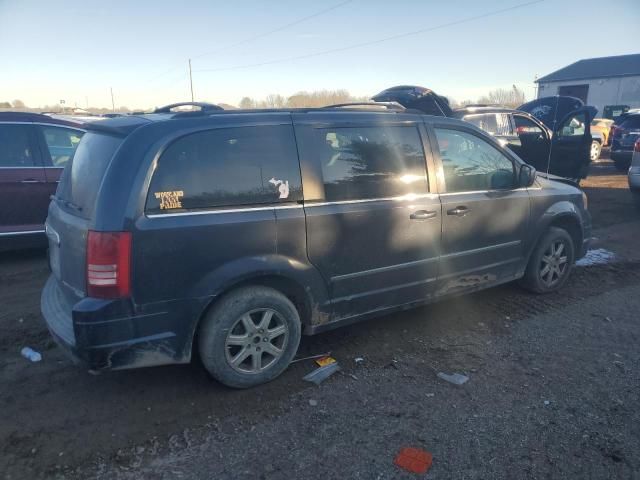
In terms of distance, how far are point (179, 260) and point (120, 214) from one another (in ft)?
1.39

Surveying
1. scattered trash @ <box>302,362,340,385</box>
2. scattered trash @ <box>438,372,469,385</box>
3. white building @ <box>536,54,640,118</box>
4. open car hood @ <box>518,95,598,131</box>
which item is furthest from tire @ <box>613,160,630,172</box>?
white building @ <box>536,54,640,118</box>

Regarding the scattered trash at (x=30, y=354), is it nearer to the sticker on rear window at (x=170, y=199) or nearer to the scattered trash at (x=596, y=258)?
the sticker on rear window at (x=170, y=199)

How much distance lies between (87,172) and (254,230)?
1132mm

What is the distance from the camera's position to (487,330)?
4254 mm

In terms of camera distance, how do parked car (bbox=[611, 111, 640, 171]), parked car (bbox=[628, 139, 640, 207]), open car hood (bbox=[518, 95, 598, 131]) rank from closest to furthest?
parked car (bbox=[628, 139, 640, 207]) → parked car (bbox=[611, 111, 640, 171]) → open car hood (bbox=[518, 95, 598, 131])

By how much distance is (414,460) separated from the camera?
2633mm

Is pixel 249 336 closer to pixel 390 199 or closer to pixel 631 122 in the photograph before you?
pixel 390 199

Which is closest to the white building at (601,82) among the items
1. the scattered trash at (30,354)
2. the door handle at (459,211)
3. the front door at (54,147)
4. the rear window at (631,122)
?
the rear window at (631,122)

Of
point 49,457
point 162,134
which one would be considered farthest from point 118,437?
point 162,134

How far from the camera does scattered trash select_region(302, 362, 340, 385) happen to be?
3459 mm

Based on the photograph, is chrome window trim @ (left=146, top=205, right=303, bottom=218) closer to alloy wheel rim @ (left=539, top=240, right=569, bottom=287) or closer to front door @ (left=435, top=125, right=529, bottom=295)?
front door @ (left=435, top=125, right=529, bottom=295)

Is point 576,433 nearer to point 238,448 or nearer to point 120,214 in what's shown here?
point 238,448

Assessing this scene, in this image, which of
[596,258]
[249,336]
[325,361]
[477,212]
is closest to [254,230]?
[249,336]

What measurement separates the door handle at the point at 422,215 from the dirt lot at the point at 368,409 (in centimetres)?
102
